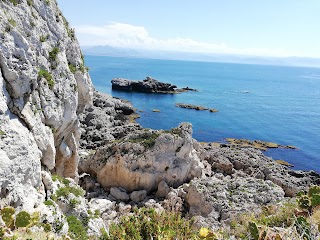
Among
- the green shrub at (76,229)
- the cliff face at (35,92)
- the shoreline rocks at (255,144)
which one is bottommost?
the shoreline rocks at (255,144)

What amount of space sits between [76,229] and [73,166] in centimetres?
982

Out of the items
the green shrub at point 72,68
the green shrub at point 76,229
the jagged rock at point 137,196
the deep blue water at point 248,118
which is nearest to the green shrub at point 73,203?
the green shrub at point 76,229

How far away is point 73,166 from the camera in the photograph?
24.9 meters

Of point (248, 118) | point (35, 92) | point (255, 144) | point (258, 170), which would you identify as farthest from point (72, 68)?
point (248, 118)

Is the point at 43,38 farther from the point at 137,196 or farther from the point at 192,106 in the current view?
the point at 192,106

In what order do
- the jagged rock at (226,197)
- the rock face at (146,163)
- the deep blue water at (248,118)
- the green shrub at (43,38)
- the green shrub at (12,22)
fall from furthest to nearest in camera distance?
the deep blue water at (248,118), the rock face at (146,163), the jagged rock at (226,197), the green shrub at (43,38), the green shrub at (12,22)

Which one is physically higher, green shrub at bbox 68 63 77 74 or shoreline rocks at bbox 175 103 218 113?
green shrub at bbox 68 63 77 74

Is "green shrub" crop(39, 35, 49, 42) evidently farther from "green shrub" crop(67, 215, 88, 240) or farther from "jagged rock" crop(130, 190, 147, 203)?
"jagged rock" crop(130, 190, 147, 203)

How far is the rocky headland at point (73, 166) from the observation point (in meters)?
14.4

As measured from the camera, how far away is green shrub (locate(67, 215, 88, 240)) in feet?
48.9

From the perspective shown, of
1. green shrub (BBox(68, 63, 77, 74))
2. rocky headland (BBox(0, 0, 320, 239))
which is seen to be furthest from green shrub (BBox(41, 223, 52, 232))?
green shrub (BBox(68, 63, 77, 74))

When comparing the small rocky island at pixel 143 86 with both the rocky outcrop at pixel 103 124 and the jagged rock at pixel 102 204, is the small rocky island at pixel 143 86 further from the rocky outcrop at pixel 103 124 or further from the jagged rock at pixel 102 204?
the jagged rock at pixel 102 204

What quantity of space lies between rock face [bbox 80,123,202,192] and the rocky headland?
0.35ft

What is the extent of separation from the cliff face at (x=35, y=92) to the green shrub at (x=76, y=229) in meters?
2.35
